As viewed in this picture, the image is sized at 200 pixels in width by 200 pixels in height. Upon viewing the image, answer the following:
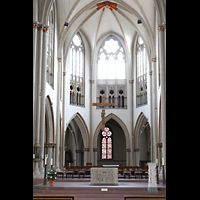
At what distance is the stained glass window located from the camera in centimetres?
3082

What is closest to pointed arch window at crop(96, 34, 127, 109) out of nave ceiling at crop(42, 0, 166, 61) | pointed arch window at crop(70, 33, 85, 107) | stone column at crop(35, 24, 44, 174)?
nave ceiling at crop(42, 0, 166, 61)

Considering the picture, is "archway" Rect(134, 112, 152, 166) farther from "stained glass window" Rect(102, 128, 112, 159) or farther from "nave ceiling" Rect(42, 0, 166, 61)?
"nave ceiling" Rect(42, 0, 166, 61)

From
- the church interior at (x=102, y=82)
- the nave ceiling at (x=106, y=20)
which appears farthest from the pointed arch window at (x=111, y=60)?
the nave ceiling at (x=106, y=20)

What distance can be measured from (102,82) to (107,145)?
7351mm

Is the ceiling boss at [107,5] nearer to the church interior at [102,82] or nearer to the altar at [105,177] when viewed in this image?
the church interior at [102,82]

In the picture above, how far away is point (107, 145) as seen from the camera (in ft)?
102

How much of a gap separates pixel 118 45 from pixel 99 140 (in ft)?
34.4

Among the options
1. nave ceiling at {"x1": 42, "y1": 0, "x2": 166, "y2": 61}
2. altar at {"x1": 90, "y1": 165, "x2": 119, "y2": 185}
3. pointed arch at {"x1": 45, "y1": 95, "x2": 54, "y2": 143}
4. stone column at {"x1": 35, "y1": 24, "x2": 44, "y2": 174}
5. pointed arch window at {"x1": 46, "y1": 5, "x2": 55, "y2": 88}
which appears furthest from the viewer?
nave ceiling at {"x1": 42, "y1": 0, "x2": 166, "y2": 61}

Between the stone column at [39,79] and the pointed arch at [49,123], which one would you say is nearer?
the stone column at [39,79]

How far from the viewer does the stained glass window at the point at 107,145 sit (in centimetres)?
3082

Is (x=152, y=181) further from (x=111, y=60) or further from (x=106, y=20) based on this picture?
(x=111, y=60)
